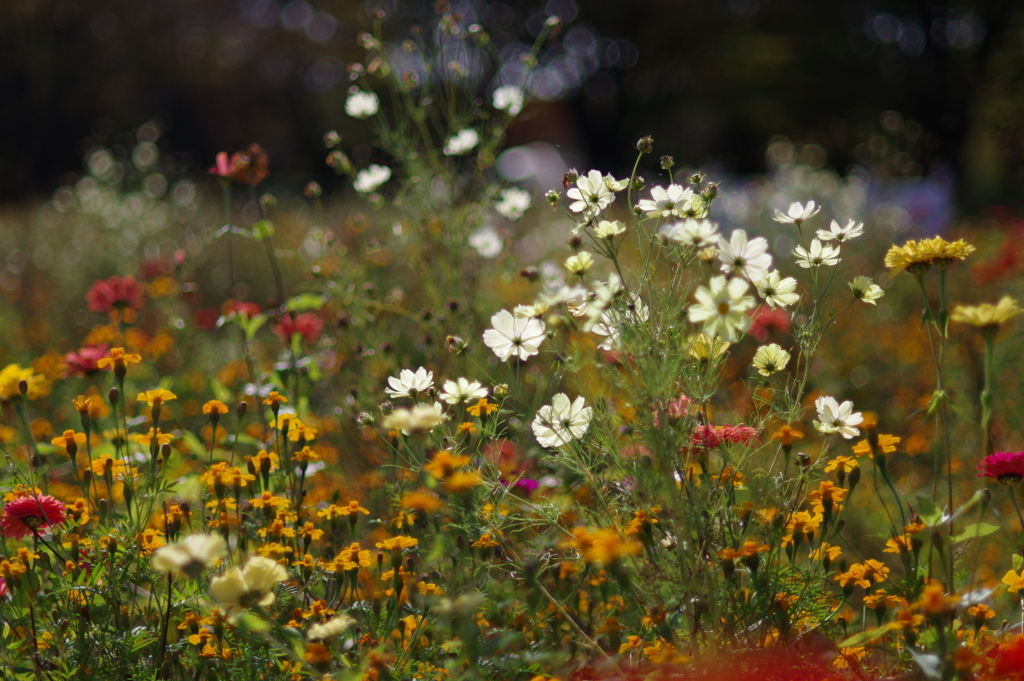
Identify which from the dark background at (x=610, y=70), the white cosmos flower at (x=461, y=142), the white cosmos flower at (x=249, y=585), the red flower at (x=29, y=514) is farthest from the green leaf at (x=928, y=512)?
the dark background at (x=610, y=70)

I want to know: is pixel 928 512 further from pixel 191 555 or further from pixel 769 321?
pixel 769 321

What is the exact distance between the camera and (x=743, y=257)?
4.10 ft

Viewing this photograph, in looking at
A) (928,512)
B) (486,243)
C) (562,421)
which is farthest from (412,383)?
(486,243)

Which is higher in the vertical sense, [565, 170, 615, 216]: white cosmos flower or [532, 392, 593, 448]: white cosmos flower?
Result: [565, 170, 615, 216]: white cosmos flower

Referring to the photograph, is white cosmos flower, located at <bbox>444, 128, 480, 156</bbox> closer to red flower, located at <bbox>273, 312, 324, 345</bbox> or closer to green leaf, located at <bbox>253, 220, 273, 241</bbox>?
green leaf, located at <bbox>253, 220, 273, 241</bbox>

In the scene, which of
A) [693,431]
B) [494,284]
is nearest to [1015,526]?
[693,431]

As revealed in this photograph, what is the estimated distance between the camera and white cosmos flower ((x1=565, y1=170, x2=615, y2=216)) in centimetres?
130

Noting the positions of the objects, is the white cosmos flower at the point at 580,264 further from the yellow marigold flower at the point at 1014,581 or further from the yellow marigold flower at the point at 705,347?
the yellow marigold flower at the point at 1014,581

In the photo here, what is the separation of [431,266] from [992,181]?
31.5ft

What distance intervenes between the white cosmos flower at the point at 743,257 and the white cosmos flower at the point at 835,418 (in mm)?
246

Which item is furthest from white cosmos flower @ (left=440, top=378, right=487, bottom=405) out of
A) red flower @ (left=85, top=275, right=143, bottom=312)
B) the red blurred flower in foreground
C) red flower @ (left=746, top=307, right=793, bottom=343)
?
red flower @ (left=85, top=275, right=143, bottom=312)

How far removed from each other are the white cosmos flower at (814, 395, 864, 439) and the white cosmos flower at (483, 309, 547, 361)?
488 millimetres

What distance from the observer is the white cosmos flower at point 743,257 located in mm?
1235

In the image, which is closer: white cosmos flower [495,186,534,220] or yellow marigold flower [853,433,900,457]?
yellow marigold flower [853,433,900,457]
